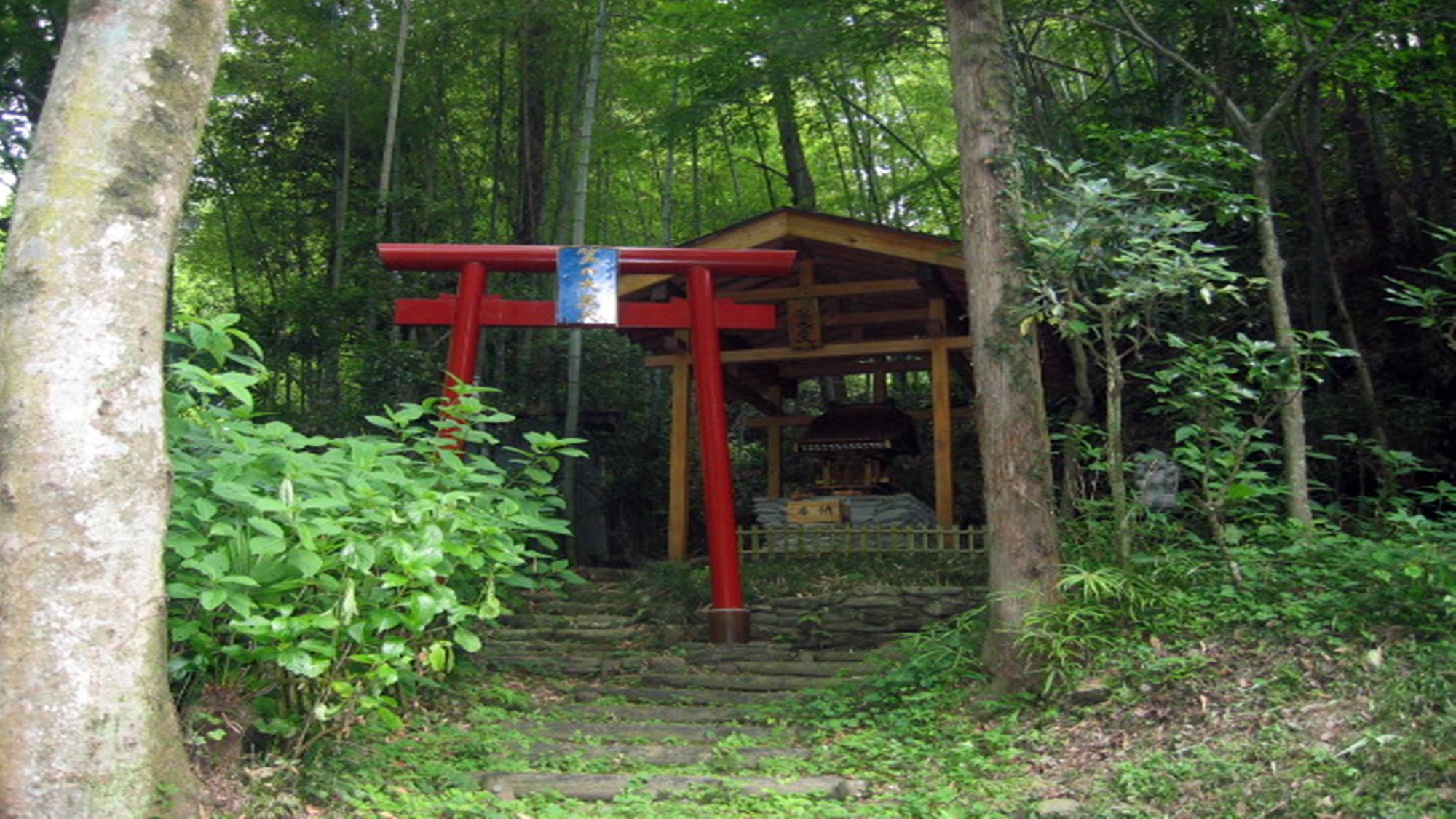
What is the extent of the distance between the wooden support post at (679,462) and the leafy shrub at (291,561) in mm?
5607

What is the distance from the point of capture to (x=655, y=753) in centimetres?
502

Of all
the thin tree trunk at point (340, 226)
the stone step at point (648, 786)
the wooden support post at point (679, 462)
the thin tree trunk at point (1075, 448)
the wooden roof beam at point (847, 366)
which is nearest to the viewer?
the stone step at point (648, 786)

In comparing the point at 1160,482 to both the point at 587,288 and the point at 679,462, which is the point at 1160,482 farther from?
the point at 587,288

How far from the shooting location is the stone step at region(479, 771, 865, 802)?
4.38 m

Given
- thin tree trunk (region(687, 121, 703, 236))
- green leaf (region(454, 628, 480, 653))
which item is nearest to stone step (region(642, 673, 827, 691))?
green leaf (region(454, 628, 480, 653))

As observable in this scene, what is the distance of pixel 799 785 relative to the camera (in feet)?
14.6

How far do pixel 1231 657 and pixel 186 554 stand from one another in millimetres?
3773

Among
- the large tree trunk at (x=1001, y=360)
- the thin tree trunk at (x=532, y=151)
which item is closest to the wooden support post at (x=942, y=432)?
the large tree trunk at (x=1001, y=360)

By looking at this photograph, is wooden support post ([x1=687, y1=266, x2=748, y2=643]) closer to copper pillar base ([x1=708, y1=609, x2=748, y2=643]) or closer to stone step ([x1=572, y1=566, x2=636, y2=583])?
copper pillar base ([x1=708, y1=609, x2=748, y2=643])

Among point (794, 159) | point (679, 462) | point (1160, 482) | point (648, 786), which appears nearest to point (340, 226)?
point (794, 159)

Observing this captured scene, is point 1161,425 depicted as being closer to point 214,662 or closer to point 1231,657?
point 1231,657

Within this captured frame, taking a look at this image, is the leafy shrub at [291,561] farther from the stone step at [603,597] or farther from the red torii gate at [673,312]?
the stone step at [603,597]

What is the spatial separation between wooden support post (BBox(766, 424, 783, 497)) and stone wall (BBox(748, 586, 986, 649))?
3.63 m

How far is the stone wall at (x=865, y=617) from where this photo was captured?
7574 mm
